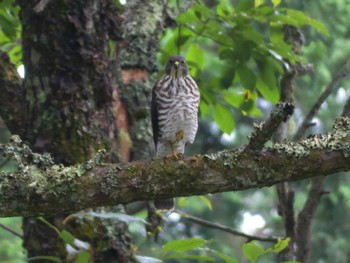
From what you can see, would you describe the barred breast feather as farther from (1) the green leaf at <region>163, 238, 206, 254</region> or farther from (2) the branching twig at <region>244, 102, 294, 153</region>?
(2) the branching twig at <region>244, 102, 294, 153</region>

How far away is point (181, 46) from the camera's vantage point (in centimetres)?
543

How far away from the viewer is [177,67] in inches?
203

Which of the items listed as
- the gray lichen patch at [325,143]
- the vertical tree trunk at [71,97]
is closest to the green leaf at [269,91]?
the vertical tree trunk at [71,97]

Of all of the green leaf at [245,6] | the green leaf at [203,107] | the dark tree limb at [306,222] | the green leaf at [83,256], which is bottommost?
the green leaf at [83,256]

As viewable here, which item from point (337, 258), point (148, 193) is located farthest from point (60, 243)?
point (337, 258)

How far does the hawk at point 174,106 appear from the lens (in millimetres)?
5168

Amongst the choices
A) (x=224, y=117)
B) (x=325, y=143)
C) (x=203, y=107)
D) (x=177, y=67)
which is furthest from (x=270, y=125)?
(x=203, y=107)

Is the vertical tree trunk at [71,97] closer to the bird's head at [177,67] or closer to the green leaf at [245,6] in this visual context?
the bird's head at [177,67]

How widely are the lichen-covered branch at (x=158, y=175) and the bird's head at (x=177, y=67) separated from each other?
206cm

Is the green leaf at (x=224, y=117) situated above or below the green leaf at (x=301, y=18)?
below

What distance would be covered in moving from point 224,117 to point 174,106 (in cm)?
34

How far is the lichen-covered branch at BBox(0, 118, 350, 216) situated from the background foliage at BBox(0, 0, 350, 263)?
23.7 inches

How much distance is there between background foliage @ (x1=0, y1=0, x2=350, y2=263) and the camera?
4.83 meters

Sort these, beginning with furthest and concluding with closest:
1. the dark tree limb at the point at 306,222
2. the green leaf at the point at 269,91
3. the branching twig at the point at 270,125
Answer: the green leaf at the point at 269,91 < the dark tree limb at the point at 306,222 < the branching twig at the point at 270,125
